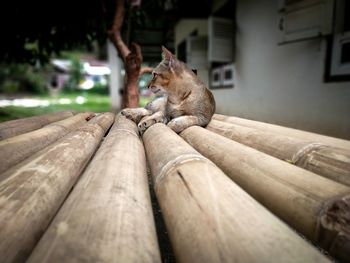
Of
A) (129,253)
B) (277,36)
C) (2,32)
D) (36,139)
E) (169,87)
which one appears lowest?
(129,253)

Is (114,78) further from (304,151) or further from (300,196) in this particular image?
(300,196)

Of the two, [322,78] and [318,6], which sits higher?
[318,6]

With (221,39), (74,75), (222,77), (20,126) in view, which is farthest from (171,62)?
(74,75)

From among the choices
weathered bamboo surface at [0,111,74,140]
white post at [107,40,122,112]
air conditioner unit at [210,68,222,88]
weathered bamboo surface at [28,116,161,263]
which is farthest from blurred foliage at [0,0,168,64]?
weathered bamboo surface at [28,116,161,263]

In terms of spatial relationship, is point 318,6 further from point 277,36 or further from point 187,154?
point 187,154

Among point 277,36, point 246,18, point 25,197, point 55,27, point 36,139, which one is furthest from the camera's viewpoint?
point 55,27

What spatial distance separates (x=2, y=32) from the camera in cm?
566

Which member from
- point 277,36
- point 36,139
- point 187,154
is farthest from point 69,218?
point 277,36

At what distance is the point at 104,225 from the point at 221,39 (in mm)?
5458

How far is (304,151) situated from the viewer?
47.0 inches

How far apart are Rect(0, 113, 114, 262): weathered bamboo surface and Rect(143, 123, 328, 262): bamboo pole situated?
0.34 m

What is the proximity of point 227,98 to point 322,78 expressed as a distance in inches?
108

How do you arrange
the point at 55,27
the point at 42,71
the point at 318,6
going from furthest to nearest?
1. the point at 42,71
2. the point at 55,27
3. the point at 318,6

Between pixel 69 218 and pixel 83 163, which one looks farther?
pixel 83 163
